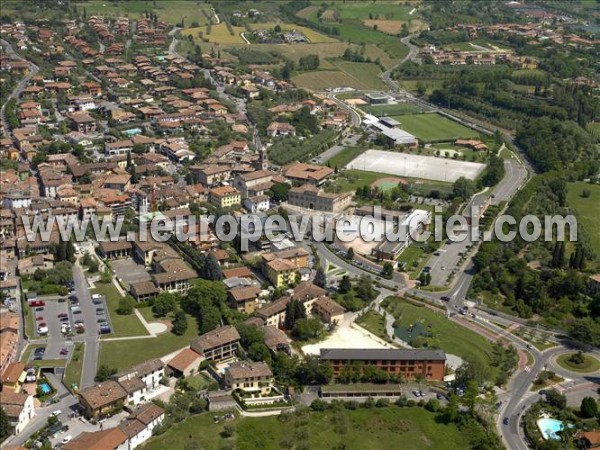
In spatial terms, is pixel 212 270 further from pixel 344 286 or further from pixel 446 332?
pixel 446 332

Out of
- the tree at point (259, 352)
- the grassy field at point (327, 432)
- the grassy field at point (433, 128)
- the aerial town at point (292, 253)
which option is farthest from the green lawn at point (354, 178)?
the grassy field at point (327, 432)

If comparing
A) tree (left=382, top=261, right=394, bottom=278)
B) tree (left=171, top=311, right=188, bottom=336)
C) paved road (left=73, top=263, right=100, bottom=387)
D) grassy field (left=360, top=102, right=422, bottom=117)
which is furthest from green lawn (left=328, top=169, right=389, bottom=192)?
tree (left=171, top=311, right=188, bottom=336)

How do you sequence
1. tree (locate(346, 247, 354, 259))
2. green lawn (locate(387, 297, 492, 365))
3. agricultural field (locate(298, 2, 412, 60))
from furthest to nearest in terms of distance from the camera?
agricultural field (locate(298, 2, 412, 60)), tree (locate(346, 247, 354, 259)), green lawn (locate(387, 297, 492, 365))

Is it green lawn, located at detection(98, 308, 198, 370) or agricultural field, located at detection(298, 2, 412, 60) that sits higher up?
agricultural field, located at detection(298, 2, 412, 60)

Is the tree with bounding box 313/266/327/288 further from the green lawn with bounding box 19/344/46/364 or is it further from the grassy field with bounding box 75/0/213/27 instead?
the grassy field with bounding box 75/0/213/27

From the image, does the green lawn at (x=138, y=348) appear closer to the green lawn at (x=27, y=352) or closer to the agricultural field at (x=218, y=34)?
the green lawn at (x=27, y=352)

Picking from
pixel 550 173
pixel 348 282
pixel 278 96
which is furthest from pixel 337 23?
pixel 348 282
